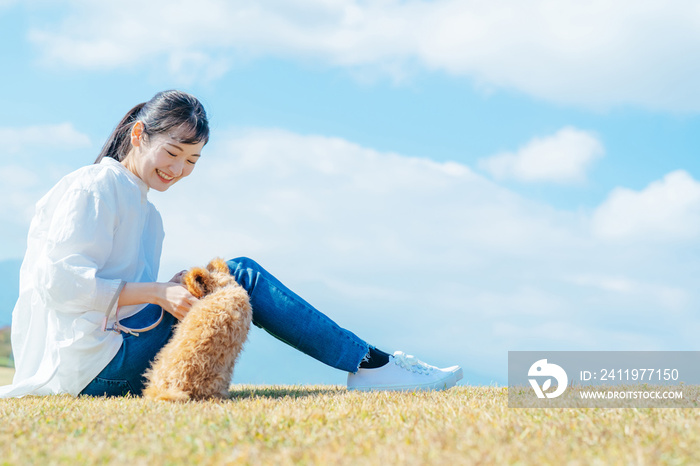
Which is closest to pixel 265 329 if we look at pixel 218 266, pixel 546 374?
pixel 218 266

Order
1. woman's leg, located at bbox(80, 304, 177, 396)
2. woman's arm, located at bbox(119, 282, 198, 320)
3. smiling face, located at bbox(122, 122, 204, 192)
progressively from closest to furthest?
woman's arm, located at bbox(119, 282, 198, 320) < woman's leg, located at bbox(80, 304, 177, 396) < smiling face, located at bbox(122, 122, 204, 192)

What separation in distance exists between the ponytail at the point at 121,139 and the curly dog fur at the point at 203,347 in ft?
3.57

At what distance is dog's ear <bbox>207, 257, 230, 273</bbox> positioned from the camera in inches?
126

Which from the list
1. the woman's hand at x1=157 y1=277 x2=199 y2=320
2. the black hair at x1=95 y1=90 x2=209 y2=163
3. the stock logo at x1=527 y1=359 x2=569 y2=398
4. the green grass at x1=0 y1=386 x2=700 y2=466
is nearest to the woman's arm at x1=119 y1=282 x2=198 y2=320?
the woman's hand at x1=157 y1=277 x2=199 y2=320

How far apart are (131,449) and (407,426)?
0.93m

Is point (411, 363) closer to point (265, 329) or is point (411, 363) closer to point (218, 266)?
point (265, 329)

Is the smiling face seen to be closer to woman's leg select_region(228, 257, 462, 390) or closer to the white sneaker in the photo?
woman's leg select_region(228, 257, 462, 390)

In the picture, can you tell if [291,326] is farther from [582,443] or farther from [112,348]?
[582,443]

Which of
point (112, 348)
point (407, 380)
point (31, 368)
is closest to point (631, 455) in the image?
point (407, 380)

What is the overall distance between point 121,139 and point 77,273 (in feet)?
3.64

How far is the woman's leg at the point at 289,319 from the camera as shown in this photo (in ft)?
10.9

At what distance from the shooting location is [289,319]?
3.34 metres

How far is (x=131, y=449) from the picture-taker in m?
1.87

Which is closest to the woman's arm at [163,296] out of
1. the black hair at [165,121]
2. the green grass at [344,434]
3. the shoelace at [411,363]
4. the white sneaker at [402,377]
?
the green grass at [344,434]
